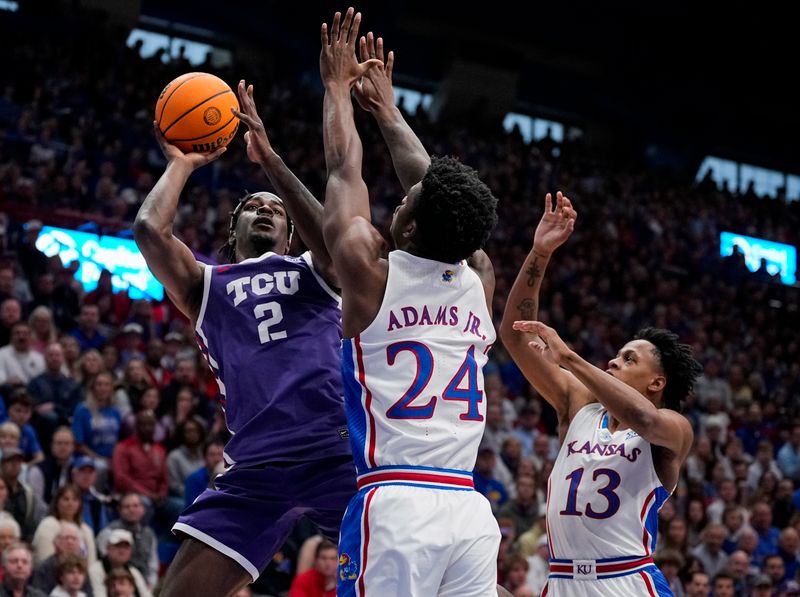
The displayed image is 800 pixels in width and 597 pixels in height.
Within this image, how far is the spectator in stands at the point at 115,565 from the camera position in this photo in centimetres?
745

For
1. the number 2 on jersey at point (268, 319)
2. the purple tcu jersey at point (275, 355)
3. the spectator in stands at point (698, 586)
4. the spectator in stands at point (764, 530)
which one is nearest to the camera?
the purple tcu jersey at point (275, 355)

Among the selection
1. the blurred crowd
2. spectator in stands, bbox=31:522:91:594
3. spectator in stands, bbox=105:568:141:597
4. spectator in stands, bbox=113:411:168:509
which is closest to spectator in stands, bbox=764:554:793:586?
the blurred crowd

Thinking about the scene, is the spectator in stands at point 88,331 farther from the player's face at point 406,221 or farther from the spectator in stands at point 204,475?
the player's face at point 406,221

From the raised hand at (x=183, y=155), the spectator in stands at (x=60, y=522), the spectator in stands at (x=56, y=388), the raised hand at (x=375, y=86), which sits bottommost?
the spectator in stands at (x=60, y=522)

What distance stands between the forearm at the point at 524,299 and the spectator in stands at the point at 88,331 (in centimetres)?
595

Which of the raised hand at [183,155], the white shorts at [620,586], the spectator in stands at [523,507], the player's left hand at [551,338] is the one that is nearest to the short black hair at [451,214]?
the player's left hand at [551,338]

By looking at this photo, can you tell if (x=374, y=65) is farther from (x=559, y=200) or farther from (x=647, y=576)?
(x=647, y=576)

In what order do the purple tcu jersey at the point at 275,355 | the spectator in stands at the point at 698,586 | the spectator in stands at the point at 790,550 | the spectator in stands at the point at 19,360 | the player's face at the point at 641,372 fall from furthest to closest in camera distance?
the spectator in stands at the point at 790,550, the spectator in stands at the point at 698,586, the spectator in stands at the point at 19,360, the player's face at the point at 641,372, the purple tcu jersey at the point at 275,355

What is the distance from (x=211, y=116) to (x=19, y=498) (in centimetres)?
428

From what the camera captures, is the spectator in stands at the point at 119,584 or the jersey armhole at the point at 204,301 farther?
the spectator in stands at the point at 119,584

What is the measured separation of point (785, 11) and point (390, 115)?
2194 cm

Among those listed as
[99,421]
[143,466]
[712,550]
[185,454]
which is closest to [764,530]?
[712,550]

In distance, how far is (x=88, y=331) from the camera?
9.91m

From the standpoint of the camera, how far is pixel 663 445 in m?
4.62
